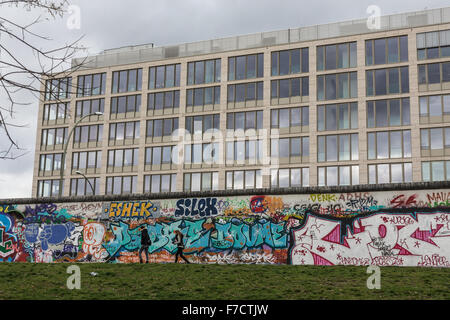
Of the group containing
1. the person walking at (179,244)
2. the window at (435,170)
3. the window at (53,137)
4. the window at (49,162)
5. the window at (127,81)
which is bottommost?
the person walking at (179,244)

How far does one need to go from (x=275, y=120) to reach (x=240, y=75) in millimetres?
6666

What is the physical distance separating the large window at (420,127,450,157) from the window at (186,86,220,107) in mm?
21492

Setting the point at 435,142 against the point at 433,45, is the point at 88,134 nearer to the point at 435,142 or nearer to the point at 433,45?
the point at 435,142

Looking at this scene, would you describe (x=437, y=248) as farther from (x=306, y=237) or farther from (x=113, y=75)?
(x=113, y=75)

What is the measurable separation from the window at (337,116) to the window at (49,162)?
31.2 metres

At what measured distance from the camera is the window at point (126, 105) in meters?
62.1

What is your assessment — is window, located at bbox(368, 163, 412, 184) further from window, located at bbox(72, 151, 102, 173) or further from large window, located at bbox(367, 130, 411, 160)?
window, located at bbox(72, 151, 102, 173)

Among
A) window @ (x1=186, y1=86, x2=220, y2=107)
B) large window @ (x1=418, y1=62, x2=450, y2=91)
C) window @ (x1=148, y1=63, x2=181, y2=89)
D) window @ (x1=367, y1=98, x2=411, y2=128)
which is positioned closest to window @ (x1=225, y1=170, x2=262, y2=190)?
window @ (x1=186, y1=86, x2=220, y2=107)

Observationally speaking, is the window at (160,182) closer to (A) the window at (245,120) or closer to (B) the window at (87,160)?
(B) the window at (87,160)

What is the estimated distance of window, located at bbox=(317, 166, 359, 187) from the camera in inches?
2046

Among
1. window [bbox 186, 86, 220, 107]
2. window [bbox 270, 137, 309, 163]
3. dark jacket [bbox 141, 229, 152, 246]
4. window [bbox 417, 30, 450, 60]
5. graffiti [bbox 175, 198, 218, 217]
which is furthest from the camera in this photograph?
window [bbox 186, 86, 220, 107]

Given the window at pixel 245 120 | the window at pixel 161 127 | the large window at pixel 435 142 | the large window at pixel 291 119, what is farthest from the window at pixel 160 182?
the large window at pixel 435 142

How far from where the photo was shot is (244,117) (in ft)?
187
